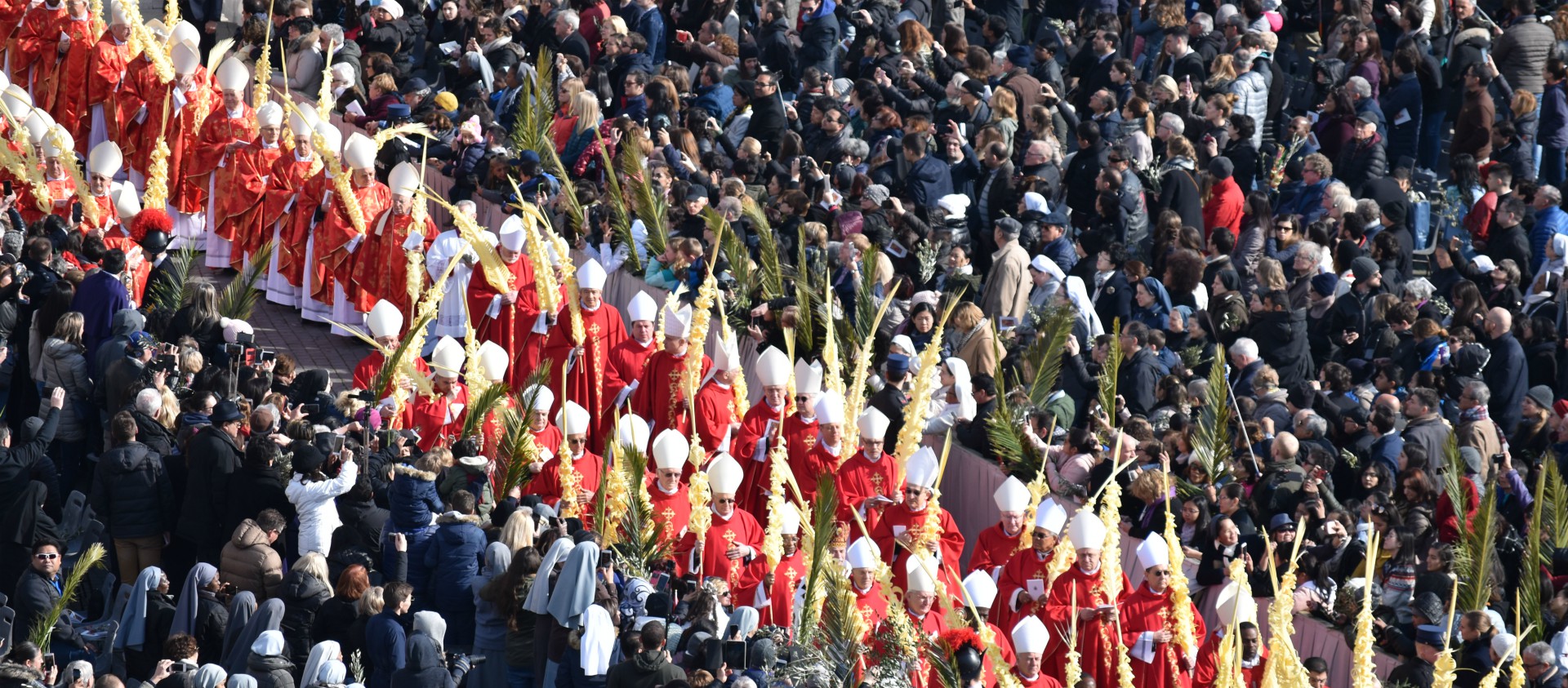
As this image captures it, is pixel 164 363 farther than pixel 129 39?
No

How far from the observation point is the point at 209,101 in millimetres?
18406

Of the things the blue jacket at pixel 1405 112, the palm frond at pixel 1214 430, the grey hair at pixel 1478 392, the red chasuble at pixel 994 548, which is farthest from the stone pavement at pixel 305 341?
the blue jacket at pixel 1405 112

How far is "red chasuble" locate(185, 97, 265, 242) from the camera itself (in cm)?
1758

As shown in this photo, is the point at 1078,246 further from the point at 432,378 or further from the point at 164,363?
the point at 164,363

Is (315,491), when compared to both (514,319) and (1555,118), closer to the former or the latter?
(514,319)

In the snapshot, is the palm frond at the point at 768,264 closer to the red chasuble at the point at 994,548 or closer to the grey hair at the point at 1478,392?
the red chasuble at the point at 994,548

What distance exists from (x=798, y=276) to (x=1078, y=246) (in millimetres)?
1939

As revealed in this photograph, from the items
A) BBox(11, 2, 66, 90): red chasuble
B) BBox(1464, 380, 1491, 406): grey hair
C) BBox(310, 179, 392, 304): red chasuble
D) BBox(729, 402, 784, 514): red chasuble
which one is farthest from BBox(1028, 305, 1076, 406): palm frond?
BBox(11, 2, 66, 90): red chasuble

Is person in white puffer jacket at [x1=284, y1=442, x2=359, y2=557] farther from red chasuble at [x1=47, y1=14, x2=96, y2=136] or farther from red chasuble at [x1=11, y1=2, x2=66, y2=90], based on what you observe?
red chasuble at [x1=11, y1=2, x2=66, y2=90]

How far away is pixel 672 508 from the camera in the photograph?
12.9 m

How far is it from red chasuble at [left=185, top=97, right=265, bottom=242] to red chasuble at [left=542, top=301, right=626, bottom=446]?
3.53 m

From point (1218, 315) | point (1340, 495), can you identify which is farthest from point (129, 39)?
point (1340, 495)

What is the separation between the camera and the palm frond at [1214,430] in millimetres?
12766

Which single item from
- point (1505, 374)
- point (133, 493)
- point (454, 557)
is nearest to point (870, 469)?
Answer: point (454, 557)
